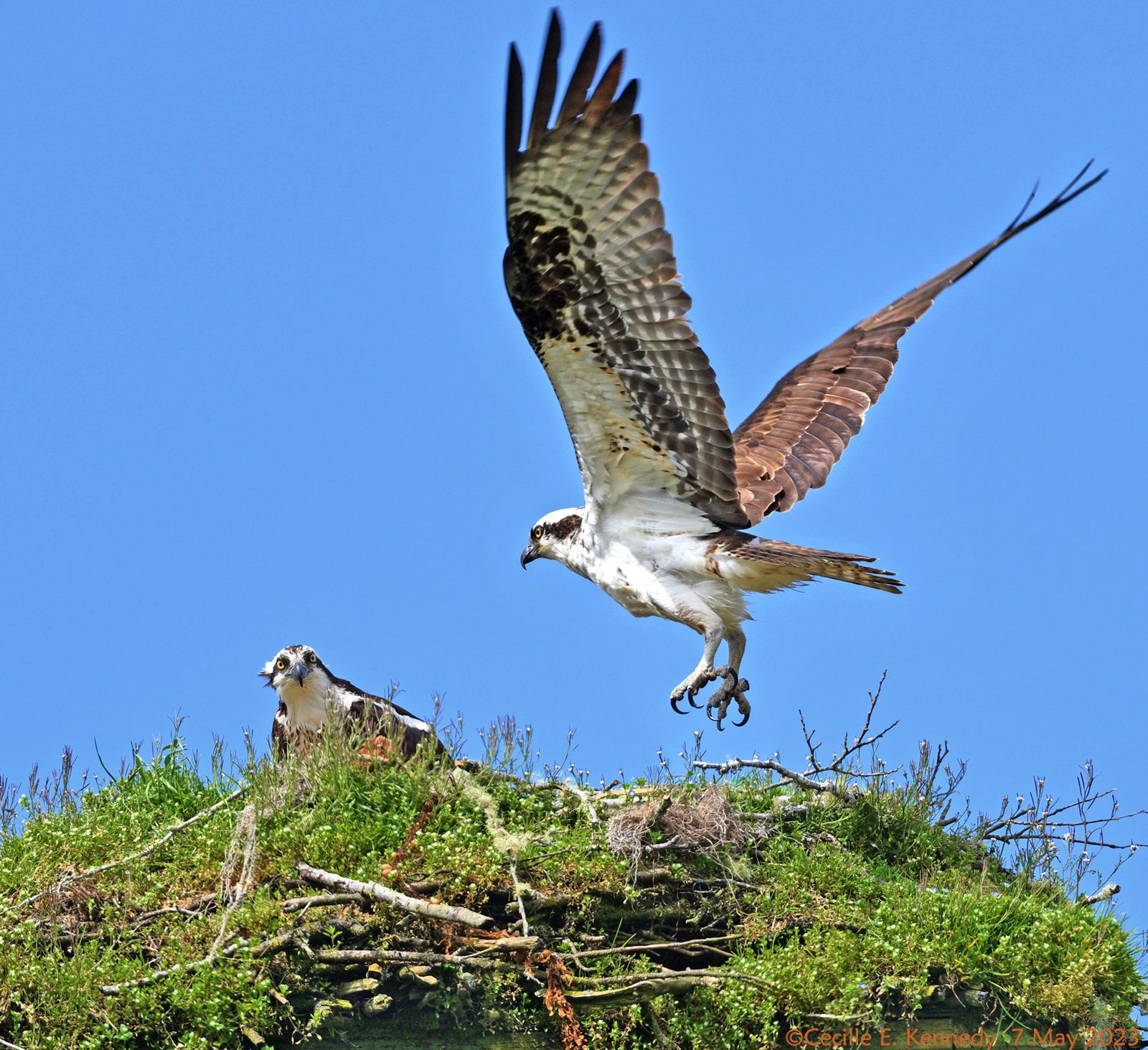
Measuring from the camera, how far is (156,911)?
6988 mm

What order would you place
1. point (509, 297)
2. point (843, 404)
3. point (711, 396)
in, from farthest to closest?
1. point (843, 404)
2. point (711, 396)
3. point (509, 297)

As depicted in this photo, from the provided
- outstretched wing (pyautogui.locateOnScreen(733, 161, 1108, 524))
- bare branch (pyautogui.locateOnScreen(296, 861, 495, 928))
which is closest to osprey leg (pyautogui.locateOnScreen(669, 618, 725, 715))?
outstretched wing (pyautogui.locateOnScreen(733, 161, 1108, 524))

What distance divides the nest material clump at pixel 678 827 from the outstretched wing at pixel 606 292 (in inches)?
80.1

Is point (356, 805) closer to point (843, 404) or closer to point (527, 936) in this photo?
point (527, 936)

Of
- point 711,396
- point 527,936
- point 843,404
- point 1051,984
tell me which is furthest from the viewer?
point 843,404

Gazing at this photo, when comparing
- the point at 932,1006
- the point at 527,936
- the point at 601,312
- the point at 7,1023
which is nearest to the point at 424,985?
the point at 527,936

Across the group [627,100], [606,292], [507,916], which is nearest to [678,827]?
[507,916]

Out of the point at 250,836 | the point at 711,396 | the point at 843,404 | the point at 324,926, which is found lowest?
the point at 324,926

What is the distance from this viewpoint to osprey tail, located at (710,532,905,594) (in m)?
7.81

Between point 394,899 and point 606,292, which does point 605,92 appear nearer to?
point 606,292

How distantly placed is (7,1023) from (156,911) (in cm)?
85

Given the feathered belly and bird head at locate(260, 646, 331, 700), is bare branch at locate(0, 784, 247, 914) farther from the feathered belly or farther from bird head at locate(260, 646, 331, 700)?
the feathered belly

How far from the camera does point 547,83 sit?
22.3ft

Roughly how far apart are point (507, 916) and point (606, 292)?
3.39 meters
